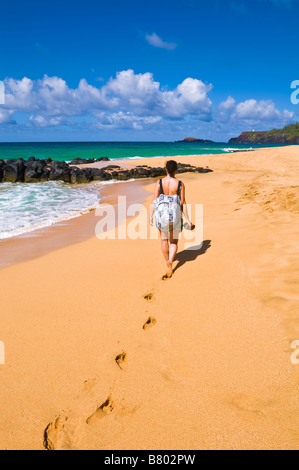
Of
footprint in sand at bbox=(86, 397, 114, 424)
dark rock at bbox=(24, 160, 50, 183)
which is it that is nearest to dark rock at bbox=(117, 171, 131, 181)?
dark rock at bbox=(24, 160, 50, 183)

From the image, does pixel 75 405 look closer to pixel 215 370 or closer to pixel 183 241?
pixel 215 370

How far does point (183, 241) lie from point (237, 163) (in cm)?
2132

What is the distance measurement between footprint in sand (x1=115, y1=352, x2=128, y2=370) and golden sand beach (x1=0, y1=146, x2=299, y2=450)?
0.01m

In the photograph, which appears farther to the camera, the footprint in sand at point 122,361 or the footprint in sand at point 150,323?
the footprint in sand at point 150,323

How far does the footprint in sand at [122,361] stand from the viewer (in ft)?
8.38

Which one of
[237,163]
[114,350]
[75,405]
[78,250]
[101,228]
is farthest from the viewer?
[237,163]

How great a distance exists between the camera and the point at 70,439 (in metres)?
1.95

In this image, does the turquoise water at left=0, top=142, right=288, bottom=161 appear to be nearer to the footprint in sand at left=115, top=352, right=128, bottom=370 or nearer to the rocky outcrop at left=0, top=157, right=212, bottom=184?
the rocky outcrop at left=0, top=157, right=212, bottom=184

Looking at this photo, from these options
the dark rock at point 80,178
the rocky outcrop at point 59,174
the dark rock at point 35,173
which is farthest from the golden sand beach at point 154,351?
the dark rock at point 35,173

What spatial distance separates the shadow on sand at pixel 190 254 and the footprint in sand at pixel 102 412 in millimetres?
2602

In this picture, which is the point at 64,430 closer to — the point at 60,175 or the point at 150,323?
the point at 150,323

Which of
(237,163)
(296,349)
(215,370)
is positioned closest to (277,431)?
(215,370)

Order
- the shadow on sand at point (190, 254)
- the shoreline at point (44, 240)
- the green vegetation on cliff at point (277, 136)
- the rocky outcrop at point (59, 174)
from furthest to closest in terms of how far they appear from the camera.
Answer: the green vegetation on cliff at point (277, 136) → the rocky outcrop at point (59, 174) → the shoreline at point (44, 240) → the shadow on sand at point (190, 254)

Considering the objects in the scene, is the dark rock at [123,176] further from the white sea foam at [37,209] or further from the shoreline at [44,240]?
the shoreline at [44,240]
